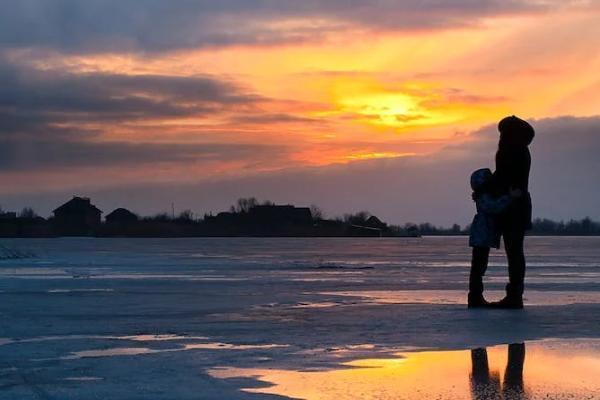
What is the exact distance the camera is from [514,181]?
15422mm

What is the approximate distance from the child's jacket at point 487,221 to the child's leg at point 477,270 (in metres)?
0.16

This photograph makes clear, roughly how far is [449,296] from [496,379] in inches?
411

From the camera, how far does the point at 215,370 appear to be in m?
8.87

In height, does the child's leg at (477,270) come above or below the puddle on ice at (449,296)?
above

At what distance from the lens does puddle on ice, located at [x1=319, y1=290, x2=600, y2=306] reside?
17.0 meters

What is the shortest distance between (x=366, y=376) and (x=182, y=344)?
2.89 m

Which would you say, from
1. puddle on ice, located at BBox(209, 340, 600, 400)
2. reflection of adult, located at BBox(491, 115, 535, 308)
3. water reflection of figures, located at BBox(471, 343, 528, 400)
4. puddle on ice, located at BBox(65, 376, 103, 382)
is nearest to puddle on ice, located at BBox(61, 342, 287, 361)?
puddle on ice, located at BBox(65, 376, 103, 382)

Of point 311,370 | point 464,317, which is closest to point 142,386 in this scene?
point 311,370

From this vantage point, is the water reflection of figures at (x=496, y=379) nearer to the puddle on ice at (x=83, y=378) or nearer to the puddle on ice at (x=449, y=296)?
the puddle on ice at (x=83, y=378)

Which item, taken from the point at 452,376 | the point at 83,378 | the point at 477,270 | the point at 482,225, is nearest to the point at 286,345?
the point at 452,376

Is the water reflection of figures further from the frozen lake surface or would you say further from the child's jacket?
the child's jacket

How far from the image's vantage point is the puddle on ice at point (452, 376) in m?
7.66

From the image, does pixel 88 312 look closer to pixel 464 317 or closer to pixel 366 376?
pixel 464 317

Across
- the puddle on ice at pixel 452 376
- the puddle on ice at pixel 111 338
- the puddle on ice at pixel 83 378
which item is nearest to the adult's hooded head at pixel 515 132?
the puddle on ice at pixel 452 376
